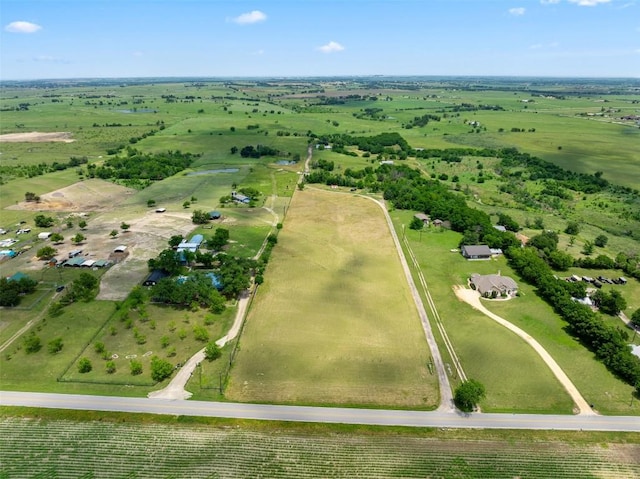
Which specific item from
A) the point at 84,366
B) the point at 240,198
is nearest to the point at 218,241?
the point at 84,366

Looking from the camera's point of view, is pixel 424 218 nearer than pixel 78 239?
No

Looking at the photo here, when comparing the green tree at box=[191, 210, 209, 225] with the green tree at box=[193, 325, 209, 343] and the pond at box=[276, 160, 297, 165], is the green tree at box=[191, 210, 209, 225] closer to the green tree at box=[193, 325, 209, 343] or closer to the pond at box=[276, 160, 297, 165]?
the green tree at box=[193, 325, 209, 343]

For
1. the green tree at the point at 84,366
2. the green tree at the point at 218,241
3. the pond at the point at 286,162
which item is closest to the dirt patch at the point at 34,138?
the pond at the point at 286,162

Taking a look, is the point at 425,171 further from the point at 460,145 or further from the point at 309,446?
the point at 309,446

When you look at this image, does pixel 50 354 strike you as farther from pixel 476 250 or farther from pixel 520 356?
pixel 476 250

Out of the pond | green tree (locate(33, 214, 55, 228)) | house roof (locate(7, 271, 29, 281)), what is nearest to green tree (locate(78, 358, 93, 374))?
house roof (locate(7, 271, 29, 281))

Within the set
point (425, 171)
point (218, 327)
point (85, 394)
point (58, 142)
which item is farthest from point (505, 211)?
point (58, 142)

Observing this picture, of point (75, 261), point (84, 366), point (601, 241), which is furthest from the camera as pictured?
point (601, 241)
